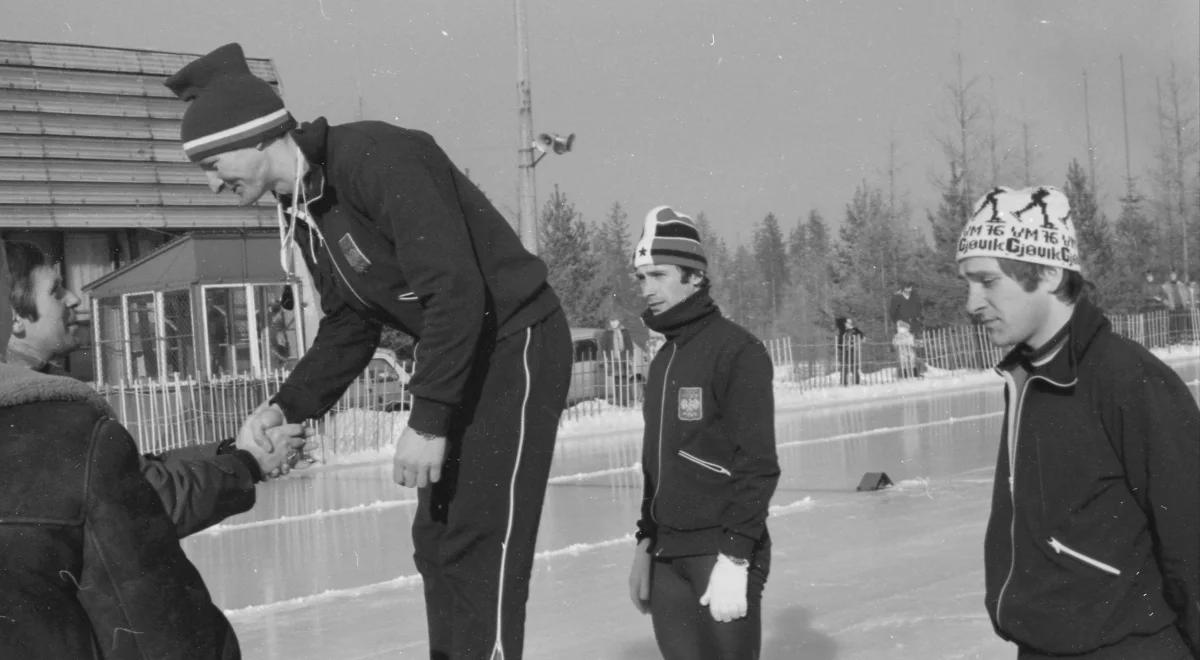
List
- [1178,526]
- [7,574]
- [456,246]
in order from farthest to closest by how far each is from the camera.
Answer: [456,246] < [1178,526] < [7,574]

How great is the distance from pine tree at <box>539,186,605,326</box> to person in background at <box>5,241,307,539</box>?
3256 cm

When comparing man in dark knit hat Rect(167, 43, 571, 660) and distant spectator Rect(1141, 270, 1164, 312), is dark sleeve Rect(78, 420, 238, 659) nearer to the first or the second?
man in dark knit hat Rect(167, 43, 571, 660)

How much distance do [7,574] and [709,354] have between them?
7.70 ft

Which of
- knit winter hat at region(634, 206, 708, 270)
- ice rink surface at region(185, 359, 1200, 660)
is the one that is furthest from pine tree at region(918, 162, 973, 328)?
knit winter hat at region(634, 206, 708, 270)

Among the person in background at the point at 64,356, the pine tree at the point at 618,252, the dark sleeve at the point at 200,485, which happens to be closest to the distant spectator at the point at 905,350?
the dark sleeve at the point at 200,485

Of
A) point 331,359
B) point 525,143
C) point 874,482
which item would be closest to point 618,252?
point 525,143

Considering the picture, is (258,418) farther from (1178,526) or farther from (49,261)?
(1178,526)

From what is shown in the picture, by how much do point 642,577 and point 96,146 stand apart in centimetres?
2168

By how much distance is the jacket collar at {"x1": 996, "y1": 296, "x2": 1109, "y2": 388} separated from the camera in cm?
301

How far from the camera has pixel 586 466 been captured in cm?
1376

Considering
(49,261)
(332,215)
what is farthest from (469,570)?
(49,261)

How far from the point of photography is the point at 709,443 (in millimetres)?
4219

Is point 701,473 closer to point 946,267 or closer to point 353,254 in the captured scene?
point 353,254

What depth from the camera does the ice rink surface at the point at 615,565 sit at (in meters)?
5.99
